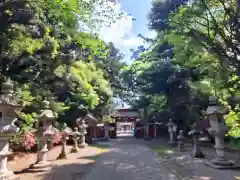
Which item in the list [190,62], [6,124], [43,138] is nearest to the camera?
[6,124]

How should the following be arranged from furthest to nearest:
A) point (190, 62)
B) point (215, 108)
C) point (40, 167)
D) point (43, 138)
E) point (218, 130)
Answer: point (190, 62) → point (215, 108) → point (218, 130) → point (43, 138) → point (40, 167)

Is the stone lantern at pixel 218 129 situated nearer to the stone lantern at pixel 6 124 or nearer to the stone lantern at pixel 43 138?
the stone lantern at pixel 43 138

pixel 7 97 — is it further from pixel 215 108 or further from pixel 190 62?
pixel 215 108

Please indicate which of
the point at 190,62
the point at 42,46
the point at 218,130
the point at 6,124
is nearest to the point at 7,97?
the point at 6,124

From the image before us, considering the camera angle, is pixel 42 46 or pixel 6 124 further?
pixel 42 46

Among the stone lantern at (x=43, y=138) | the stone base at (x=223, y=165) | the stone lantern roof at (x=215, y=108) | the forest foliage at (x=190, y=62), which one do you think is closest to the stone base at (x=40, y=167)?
the stone lantern at (x=43, y=138)

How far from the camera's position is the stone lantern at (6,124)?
6590 millimetres

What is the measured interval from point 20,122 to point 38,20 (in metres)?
4.72

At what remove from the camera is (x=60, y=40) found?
1188cm

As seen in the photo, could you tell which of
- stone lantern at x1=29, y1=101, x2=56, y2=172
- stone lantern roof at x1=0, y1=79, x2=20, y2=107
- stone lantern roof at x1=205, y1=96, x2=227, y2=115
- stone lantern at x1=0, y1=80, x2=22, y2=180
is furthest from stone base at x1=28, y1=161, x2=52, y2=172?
stone lantern roof at x1=205, y1=96, x2=227, y2=115

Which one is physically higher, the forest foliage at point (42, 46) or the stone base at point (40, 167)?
the forest foliage at point (42, 46)

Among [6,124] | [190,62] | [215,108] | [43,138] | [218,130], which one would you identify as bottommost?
[43,138]

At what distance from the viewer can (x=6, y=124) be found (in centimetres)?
682

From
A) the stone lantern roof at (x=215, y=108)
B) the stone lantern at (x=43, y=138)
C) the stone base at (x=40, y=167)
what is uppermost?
the stone lantern roof at (x=215, y=108)
